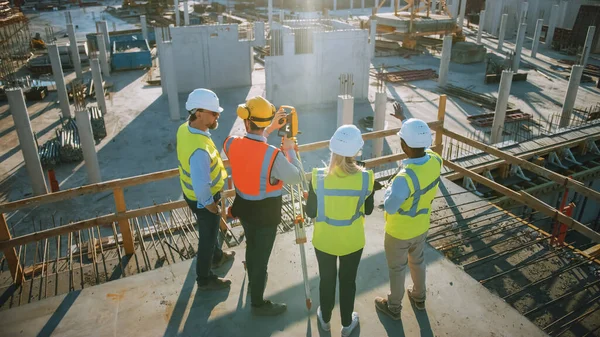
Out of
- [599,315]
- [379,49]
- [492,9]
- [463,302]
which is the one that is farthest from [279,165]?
[492,9]

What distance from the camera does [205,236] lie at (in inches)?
160

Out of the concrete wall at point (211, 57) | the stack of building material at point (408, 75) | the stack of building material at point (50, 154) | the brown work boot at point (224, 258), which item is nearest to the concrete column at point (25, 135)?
the stack of building material at point (50, 154)

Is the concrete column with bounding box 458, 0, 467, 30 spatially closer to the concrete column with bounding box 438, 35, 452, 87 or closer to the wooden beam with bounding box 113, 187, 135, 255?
the concrete column with bounding box 438, 35, 452, 87

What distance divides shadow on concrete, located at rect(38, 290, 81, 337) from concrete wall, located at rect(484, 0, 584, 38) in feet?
118

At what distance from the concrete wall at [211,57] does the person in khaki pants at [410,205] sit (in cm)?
1711

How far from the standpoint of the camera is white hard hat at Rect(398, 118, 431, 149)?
3.44m

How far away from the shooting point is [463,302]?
4.21 meters

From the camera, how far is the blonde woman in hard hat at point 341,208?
3.11 metres

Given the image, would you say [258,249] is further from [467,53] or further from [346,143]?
[467,53]

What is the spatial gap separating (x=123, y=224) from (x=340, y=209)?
325 cm

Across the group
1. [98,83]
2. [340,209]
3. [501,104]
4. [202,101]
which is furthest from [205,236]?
[98,83]

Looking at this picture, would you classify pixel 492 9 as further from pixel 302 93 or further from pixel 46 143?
pixel 46 143

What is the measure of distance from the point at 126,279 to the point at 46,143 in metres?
10.8

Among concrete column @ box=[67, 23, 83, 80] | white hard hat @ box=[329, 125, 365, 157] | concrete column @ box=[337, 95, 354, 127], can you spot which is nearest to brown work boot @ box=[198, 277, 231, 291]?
white hard hat @ box=[329, 125, 365, 157]
